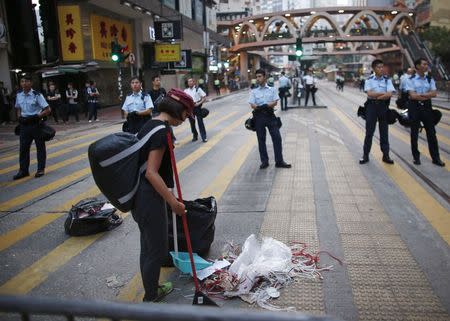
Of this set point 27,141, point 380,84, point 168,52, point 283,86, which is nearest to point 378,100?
point 380,84

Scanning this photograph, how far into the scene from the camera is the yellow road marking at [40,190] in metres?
6.58

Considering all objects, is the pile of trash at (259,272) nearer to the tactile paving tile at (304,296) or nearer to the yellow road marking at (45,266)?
the tactile paving tile at (304,296)

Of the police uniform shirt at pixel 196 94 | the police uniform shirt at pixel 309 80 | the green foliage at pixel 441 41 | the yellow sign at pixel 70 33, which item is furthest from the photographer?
the green foliage at pixel 441 41

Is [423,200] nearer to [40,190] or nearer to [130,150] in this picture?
[130,150]

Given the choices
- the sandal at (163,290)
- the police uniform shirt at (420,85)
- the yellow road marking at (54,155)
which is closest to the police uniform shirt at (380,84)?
the police uniform shirt at (420,85)

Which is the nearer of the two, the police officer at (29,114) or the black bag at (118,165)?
the black bag at (118,165)

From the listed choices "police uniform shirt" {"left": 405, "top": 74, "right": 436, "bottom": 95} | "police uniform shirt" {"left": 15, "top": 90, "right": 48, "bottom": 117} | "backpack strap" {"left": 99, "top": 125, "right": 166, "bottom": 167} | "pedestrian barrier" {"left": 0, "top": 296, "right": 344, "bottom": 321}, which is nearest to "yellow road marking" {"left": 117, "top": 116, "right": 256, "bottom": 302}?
"backpack strap" {"left": 99, "top": 125, "right": 166, "bottom": 167}

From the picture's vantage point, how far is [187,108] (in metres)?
3.26

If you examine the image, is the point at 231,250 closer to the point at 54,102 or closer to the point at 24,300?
the point at 24,300

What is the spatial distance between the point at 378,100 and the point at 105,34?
21660mm

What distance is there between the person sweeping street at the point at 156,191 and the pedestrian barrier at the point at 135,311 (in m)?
1.75

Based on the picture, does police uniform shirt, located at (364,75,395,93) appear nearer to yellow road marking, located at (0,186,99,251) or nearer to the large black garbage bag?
the large black garbage bag

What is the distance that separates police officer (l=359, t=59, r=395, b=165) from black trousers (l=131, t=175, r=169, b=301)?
19.5 ft

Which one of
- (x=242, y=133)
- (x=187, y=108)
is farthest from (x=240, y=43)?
(x=187, y=108)
